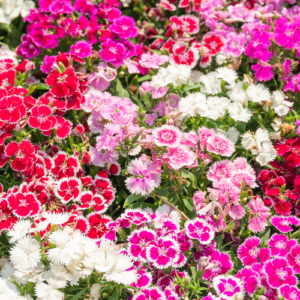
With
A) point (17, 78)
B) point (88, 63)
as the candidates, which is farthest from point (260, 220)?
point (17, 78)

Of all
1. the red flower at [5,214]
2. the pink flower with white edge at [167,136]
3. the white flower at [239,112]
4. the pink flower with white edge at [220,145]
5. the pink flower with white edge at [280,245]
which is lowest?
the pink flower with white edge at [280,245]

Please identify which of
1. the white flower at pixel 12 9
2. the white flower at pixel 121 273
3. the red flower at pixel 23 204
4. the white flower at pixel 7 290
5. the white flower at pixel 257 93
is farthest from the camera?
the white flower at pixel 12 9

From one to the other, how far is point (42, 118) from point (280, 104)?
1.96 meters

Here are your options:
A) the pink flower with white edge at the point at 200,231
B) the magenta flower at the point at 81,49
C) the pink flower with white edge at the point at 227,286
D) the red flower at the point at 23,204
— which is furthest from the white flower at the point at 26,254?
the magenta flower at the point at 81,49

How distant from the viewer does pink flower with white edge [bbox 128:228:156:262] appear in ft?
7.22

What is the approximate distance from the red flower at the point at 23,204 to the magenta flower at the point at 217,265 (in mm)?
1262

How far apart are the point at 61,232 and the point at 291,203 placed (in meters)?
1.72

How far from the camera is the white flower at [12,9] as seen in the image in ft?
12.3

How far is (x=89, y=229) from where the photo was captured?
258 cm

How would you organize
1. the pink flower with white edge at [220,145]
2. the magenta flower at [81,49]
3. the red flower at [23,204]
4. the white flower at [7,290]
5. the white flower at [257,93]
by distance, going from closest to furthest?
the white flower at [7,290], the red flower at [23,204], the pink flower with white edge at [220,145], the white flower at [257,93], the magenta flower at [81,49]

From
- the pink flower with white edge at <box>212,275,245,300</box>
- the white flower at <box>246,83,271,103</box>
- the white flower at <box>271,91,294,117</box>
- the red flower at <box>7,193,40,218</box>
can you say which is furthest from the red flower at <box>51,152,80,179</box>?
the white flower at <box>271,91,294,117</box>

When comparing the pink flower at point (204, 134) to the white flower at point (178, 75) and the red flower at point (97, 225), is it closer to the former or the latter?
the white flower at point (178, 75)

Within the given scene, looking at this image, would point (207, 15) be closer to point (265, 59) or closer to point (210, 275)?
point (265, 59)

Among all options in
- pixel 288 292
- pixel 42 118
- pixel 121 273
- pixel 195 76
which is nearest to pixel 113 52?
pixel 195 76
